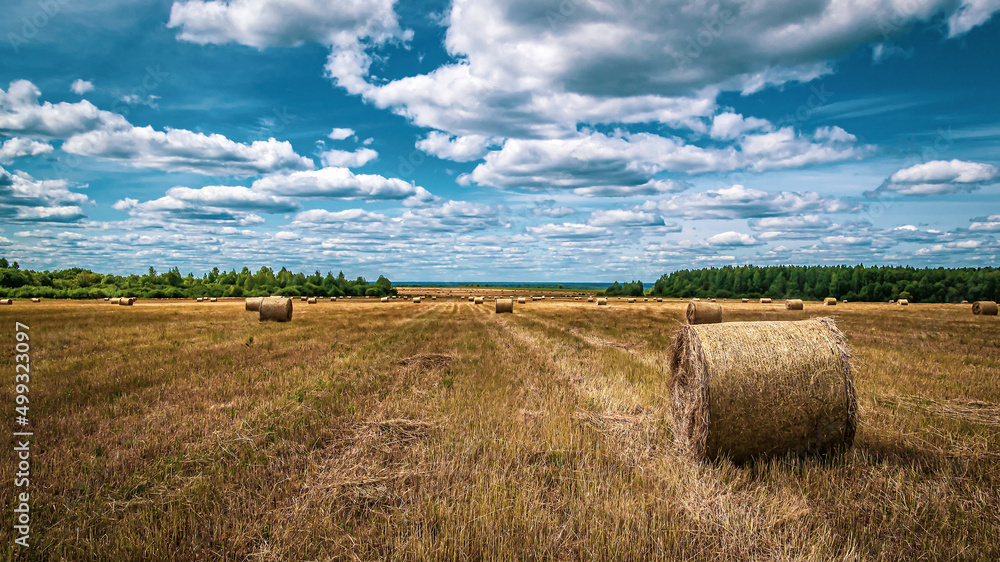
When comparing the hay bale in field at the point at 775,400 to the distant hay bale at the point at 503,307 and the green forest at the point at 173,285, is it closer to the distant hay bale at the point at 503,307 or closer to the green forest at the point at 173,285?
the distant hay bale at the point at 503,307

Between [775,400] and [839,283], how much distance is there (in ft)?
413

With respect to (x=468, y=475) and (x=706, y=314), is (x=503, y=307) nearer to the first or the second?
(x=706, y=314)

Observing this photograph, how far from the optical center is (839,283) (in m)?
107

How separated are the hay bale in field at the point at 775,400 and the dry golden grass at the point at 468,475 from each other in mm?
303

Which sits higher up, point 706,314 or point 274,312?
point 706,314

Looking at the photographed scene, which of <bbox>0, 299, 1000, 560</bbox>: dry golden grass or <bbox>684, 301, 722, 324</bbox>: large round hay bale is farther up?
<bbox>684, 301, 722, 324</bbox>: large round hay bale

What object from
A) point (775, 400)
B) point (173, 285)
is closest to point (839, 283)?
point (775, 400)

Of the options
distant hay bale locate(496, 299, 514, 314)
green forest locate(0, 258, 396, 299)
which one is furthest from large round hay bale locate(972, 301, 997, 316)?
green forest locate(0, 258, 396, 299)

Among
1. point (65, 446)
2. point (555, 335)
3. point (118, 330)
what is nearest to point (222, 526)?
point (65, 446)

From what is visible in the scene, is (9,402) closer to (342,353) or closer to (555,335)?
(342,353)

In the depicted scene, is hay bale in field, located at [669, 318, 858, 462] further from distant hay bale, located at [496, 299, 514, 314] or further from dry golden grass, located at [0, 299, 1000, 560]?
distant hay bale, located at [496, 299, 514, 314]

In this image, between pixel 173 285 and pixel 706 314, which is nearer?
pixel 706 314

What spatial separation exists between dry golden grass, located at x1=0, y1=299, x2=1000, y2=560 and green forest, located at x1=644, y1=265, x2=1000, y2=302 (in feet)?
348

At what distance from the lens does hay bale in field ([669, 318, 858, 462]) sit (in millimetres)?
6180
